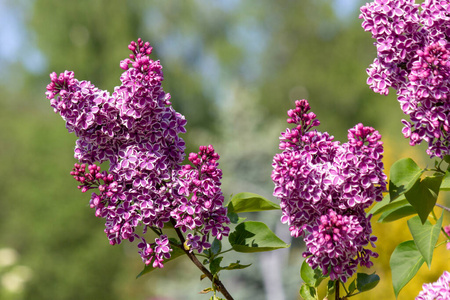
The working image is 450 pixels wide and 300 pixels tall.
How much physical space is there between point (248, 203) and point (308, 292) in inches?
12.4

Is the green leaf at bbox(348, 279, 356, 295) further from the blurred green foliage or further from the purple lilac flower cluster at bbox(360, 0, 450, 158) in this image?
the blurred green foliage

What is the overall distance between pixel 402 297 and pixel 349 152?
5.61 meters

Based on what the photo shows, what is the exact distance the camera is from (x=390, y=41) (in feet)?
5.03

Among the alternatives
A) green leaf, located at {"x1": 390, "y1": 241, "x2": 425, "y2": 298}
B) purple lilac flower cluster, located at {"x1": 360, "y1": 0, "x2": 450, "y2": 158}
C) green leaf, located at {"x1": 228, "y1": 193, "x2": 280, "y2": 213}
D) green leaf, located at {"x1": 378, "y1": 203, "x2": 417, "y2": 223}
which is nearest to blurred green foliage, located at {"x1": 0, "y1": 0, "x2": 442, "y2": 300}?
green leaf, located at {"x1": 378, "y1": 203, "x2": 417, "y2": 223}

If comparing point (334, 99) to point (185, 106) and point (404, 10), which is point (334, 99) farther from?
point (404, 10)

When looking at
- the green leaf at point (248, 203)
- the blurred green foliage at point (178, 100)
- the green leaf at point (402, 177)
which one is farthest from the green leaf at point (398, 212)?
the blurred green foliage at point (178, 100)

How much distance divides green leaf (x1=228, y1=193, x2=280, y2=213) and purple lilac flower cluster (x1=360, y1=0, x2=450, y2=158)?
447mm

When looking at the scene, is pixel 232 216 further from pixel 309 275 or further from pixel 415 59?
pixel 415 59

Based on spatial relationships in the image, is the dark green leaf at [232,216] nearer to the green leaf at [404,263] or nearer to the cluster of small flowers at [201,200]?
the cluster of small flowers at [201,200]

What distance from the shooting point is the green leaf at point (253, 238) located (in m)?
1.67

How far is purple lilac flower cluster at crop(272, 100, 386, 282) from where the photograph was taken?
1470 mm

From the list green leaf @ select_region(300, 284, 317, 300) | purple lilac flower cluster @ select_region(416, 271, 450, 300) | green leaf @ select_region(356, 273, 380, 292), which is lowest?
purple lilac flower cluster @ select_region(416, 271, 450, 300)

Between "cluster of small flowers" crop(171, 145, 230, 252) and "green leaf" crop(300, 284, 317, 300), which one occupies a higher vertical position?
"cluster of small flowers" crop(171, 145, 230, 252)

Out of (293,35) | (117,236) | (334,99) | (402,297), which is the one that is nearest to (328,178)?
(117,236)
